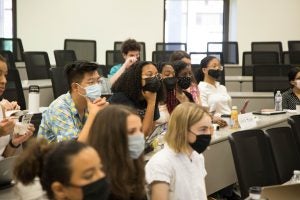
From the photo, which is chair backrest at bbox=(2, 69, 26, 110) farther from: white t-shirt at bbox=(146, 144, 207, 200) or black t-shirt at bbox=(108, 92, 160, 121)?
white t-shirt at bbox=(146, 144, 207, 200)

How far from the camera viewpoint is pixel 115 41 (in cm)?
1063

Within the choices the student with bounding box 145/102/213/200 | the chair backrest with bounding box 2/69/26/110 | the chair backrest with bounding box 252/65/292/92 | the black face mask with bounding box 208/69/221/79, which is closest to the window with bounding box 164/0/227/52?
the chair backrest with bounding box 252/65/292/92

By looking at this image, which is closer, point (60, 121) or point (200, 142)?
point (200, 142)

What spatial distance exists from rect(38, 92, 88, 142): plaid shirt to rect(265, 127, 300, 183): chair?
1.17m

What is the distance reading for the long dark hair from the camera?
74.1 inches

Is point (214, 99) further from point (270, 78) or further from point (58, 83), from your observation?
point (270, 78)

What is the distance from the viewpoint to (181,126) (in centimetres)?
285

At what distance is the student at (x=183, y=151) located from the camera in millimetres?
2820

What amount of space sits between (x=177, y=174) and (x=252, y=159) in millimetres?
631

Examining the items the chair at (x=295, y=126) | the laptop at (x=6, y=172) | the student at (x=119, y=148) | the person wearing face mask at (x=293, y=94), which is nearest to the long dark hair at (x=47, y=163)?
the student at (x=119, y=148)

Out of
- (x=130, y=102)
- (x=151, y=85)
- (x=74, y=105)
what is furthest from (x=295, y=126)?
(x=74, y=105)

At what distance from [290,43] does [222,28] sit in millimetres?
1399

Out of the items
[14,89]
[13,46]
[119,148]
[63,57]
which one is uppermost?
[13,46]

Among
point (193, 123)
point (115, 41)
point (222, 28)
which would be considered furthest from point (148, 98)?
point (222, 28)
